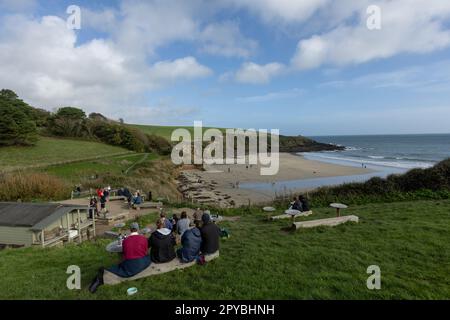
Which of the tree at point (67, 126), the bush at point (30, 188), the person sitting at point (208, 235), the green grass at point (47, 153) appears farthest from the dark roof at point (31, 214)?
the tree at point (67, 126)

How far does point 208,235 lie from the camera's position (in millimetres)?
7020

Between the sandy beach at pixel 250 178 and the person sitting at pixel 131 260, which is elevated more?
the person sitting at pixel 131 260

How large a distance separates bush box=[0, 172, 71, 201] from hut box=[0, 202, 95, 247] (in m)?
8.95

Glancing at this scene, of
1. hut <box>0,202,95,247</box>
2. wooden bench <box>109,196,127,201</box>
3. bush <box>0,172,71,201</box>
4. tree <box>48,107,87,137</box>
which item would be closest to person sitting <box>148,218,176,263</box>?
hut <box>0,202,95,247</box>

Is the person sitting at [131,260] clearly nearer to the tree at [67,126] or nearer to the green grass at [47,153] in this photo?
the green grass at [47,153]

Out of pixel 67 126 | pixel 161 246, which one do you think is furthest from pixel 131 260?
pixel 67 126

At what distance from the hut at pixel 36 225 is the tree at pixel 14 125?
1426 inches

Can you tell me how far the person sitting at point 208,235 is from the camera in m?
7.00

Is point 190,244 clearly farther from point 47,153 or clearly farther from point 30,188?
point 47,153

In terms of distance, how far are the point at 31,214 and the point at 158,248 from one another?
27.9 feet

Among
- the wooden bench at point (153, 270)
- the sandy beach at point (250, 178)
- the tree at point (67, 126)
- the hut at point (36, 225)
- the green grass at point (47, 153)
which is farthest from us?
the tree at point (67, 126)
